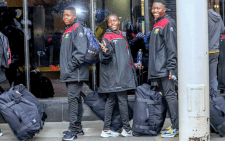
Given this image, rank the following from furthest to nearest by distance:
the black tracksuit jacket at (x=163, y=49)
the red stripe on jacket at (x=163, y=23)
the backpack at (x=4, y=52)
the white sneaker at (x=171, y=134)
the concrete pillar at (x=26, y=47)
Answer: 1. the concrete pillar at (x=26, y=47)
2. the backpack at (x=4, y=52)
3. the white sneaker at (x=171, y=134)
4. the red stripe on jacket at (x=163, y=23)
5. the black tracksuit jacket at (x=163, y=49)

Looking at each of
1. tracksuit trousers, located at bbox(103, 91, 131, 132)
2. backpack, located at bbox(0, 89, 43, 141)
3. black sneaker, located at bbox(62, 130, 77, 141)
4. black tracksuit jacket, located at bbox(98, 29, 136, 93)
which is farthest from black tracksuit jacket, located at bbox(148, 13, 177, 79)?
backpack, located at bbox(0, 89, 43, 141)

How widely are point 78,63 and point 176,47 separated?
1544 millimetres

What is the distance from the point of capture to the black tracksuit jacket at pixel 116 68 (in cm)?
539

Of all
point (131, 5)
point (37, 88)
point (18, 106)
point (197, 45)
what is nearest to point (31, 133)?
point (18, 106)

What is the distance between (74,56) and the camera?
5.23m

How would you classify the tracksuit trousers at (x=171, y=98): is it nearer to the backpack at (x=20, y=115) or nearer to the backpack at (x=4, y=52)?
the backpack at (x=20, y=115)

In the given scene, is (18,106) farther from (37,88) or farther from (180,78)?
(180,78)

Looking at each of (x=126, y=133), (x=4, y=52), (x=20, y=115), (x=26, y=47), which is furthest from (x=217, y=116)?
(x=26, y=47)

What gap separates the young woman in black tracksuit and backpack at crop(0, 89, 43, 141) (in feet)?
3.65

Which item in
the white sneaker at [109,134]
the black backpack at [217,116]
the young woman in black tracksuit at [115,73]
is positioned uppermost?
the young woman in black tracksuit at [115,73]

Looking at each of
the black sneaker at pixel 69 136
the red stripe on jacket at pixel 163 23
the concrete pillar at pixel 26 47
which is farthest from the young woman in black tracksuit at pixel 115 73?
the concrete pillar at pixel 26 47

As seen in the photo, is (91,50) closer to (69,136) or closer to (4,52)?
(69,136)

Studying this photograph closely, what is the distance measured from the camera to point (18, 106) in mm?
5281

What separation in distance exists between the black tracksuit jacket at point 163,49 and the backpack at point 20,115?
6.43ft
